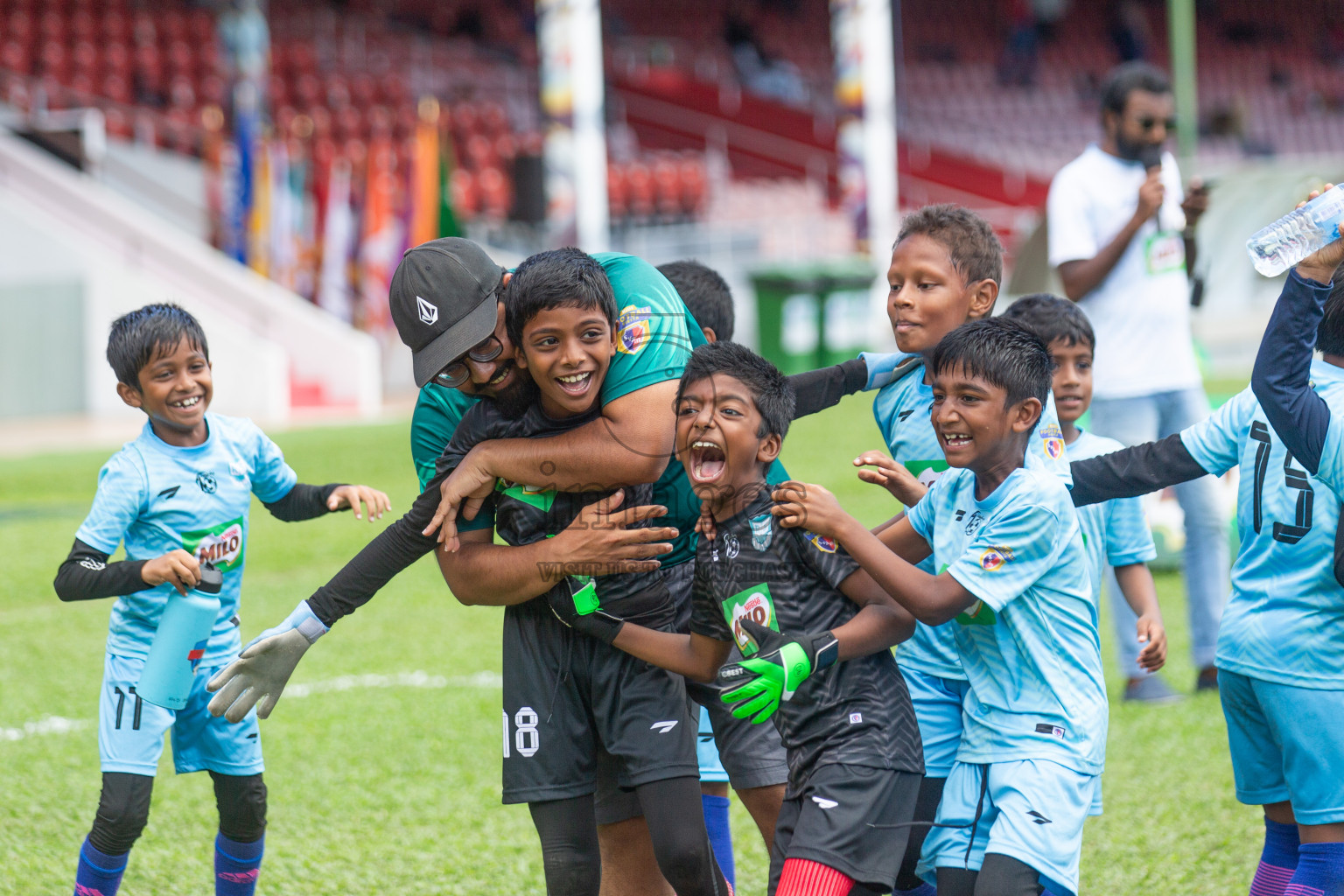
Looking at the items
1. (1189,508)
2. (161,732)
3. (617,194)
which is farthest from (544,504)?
(617,194)

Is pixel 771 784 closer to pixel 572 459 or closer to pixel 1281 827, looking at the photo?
pixel 572 459

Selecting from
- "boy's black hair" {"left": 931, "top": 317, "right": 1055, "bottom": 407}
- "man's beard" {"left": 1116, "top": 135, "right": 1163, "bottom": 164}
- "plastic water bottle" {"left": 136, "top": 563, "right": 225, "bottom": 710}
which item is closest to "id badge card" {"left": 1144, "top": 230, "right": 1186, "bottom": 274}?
"man's beard" {"left": 1116, "top": 135, "right": 1163, "bottom": 164}

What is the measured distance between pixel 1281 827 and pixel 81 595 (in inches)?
113

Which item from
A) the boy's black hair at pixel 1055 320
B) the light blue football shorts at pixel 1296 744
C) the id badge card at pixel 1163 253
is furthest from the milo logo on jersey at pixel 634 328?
the id badge card at pixel 1163 253

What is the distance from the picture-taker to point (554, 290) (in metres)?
2.95

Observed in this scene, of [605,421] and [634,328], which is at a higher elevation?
[634,328]

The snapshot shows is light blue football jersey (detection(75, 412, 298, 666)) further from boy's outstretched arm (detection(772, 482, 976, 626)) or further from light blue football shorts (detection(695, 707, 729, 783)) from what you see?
boy's outstretched arm (detection(772, 482, 976, 626))

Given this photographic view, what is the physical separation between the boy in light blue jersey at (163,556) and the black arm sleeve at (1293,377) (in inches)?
84.9

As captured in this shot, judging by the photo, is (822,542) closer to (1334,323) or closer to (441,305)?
(441,305)

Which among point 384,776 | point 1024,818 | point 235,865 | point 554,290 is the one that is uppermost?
point 554,290

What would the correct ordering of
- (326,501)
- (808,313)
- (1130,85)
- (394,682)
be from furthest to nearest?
(808,313) → (394,682) → (1130,85) → (326,501)

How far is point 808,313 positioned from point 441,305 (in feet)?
50.4

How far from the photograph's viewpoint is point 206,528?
3.68 metres

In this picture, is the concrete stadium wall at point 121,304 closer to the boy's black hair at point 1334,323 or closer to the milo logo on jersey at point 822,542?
the milo logo on jersey at point 822,542
